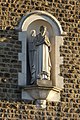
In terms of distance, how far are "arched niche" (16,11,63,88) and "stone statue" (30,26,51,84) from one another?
6.7 inches

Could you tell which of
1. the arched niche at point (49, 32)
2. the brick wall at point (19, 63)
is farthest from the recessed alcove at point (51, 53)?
the brick wall at point (19, 63)

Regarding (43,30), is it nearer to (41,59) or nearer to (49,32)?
(49,32)

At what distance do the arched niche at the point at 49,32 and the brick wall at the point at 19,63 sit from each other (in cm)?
10

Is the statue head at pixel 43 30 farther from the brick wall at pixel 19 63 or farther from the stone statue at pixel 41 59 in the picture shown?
the brick wall at pixel 19 63

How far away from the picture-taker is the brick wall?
13.4 m

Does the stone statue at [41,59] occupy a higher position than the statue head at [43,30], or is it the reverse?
the statue head at [43,30]

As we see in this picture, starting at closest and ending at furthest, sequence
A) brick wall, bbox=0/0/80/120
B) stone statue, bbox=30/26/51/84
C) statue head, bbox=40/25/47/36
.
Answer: brick wall, bbox=0/0/80/120, stone statue, bbox=30/26/51/84, statue head, bbox=40/25/47/36

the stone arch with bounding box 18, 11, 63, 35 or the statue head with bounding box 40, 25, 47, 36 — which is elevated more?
the stone arch with bounding box 18, 11, 63, 35

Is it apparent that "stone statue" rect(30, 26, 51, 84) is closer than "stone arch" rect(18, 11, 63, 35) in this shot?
Yes

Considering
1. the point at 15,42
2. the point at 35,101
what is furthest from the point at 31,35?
the point at 35,101

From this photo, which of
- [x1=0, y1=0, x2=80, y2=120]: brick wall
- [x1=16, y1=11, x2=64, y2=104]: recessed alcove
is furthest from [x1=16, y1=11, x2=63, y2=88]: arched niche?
[x1=0, y1=0, x2=80, y2=120]: brick wall

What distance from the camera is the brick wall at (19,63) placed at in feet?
43.9

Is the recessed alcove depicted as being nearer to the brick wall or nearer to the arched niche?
the arched niche

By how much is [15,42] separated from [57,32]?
0.98 meters
